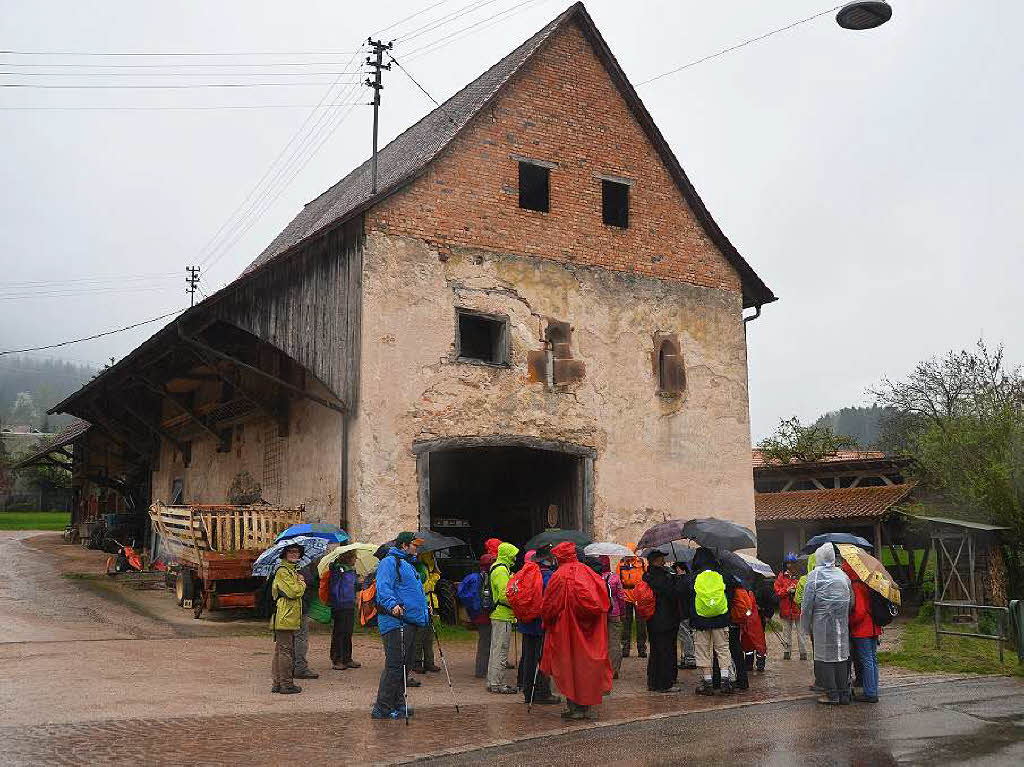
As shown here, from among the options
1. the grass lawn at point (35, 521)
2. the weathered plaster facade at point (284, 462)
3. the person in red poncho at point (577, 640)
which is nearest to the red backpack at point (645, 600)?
the person in red poncho at point (577, 640)

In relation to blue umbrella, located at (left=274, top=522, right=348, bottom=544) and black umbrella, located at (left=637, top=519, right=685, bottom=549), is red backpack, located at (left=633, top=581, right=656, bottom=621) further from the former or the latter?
blue umbrella, located at (left=274, top=522, right=348, bottom=544)

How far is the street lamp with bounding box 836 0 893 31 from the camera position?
12586 mm

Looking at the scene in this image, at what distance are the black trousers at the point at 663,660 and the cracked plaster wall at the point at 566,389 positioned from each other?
5.89 m

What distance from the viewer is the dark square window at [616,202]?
1969cm

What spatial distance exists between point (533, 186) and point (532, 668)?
11.0 m

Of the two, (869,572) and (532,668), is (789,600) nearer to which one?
(869,572)

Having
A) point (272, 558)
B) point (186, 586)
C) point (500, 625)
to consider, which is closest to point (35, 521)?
point (186, 586)

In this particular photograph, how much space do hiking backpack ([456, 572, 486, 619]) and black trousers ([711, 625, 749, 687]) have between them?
109 inches

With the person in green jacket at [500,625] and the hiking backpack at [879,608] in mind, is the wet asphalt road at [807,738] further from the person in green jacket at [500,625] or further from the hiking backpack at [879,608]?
the person in green jacket at [500,625]

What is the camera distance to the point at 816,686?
10680mm

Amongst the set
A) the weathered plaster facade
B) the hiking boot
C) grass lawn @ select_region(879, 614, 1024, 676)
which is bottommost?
grass lawn @ select_region(879, 614, 1024, 676)

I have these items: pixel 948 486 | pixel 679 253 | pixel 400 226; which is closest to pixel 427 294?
pixel 400 226

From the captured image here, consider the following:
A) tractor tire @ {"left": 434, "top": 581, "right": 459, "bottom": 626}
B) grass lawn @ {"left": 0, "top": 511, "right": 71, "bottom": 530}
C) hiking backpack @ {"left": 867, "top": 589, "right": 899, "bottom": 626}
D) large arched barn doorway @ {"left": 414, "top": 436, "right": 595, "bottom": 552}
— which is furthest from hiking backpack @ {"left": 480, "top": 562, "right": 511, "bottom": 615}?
grass lawn @ {"left": 0, "top": 511, "right": 71, "bottom": 530}

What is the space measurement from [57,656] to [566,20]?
579 inches
